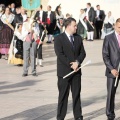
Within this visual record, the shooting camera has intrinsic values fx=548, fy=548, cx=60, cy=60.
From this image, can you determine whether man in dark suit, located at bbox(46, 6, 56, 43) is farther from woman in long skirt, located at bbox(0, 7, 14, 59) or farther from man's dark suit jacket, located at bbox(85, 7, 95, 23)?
woman in long skirt, located at bbox(0, 7, 14, 59)

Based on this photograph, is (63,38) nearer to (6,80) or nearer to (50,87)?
(50,87)

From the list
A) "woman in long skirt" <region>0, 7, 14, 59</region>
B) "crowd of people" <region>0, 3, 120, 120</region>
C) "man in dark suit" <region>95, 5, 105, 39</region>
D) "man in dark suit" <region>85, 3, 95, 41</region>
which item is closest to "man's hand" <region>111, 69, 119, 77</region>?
"crowd of people" <region>0, 3, 120, 120</region>

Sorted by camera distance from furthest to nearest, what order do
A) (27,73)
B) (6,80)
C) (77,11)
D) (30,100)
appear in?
(77,11) < (27,73) < (6,80) < (30,100)

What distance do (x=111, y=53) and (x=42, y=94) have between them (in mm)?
3485

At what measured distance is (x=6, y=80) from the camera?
14.0 meters

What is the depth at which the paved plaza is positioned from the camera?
955 cm

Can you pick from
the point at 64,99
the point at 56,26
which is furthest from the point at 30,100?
the point at 56,26

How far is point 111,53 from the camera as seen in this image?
28.4 ft

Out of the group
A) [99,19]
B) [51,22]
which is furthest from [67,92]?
[99,19]

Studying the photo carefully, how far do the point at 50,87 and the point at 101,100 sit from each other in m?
2.09

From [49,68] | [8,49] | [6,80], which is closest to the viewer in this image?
[6,80]

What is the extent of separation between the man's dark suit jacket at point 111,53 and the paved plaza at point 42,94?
1.06 metres

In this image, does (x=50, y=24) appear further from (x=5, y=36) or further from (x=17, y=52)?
(x=17, y=52)

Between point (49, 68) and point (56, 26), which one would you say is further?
point (56, 26)
